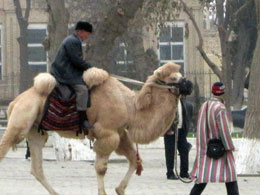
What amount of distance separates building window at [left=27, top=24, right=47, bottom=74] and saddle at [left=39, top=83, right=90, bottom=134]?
1470 inches

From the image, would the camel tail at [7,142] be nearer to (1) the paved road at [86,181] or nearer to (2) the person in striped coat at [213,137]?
(1) the paved road at [86,181]

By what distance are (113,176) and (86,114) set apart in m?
4.58

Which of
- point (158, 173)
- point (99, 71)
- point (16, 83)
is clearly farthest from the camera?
point (16, 83)

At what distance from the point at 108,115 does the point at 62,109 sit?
645mm

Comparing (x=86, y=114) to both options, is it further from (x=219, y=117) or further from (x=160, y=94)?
(x=219, y=117)

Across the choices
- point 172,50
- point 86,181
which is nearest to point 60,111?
point 86,181

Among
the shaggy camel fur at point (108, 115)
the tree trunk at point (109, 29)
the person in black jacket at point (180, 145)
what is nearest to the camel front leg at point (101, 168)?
the shaggy camel fur at point (108, 115)

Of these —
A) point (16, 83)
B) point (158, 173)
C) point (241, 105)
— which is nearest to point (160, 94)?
point (158, 173)

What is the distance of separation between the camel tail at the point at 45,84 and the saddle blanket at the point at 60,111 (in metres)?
0.09

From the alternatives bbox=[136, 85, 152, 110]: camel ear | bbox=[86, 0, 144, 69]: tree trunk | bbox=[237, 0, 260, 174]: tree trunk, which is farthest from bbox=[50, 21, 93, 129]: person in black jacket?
bbox=[86, 0, 144, 69]: tree trunk

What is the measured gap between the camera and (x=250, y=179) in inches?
627

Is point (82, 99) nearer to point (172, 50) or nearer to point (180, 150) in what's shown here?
point (180, 150)

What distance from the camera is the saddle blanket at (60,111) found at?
12320mm

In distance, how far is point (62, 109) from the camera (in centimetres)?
1236
